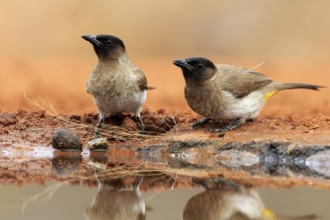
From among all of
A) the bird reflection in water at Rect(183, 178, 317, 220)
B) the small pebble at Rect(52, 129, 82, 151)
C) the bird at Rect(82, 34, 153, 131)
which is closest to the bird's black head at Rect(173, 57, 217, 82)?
the bird at Rect(82, 34, 153, 131)

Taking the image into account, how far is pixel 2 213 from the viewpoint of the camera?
261 inches

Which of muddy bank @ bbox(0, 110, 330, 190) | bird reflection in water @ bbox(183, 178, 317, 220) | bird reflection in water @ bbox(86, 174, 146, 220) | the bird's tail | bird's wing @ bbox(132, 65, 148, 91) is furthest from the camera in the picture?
the bird's tail

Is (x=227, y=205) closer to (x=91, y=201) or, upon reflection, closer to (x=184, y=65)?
(x=91, y=201)

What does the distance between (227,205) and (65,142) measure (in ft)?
13.1

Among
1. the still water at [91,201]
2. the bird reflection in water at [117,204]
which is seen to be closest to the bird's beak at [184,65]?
the bird reflection in water at [117,204]

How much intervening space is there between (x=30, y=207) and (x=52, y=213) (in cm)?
42

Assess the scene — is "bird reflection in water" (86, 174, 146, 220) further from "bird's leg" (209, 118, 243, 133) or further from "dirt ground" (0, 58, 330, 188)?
"bird's leg" (209, 118, 243, 133)

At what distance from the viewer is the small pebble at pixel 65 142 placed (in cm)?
1070

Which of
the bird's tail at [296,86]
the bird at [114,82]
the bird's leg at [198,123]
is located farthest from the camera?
the bird's tail at [296,86]

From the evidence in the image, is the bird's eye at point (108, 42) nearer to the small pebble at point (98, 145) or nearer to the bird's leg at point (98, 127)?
the bird's leg at point (98, 127)

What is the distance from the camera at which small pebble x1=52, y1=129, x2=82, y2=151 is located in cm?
1070

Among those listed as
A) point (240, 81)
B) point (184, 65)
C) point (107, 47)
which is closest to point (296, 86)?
point (240, 81)

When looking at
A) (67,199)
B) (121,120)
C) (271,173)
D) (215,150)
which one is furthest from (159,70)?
(67,199)

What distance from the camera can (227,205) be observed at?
7070mm
